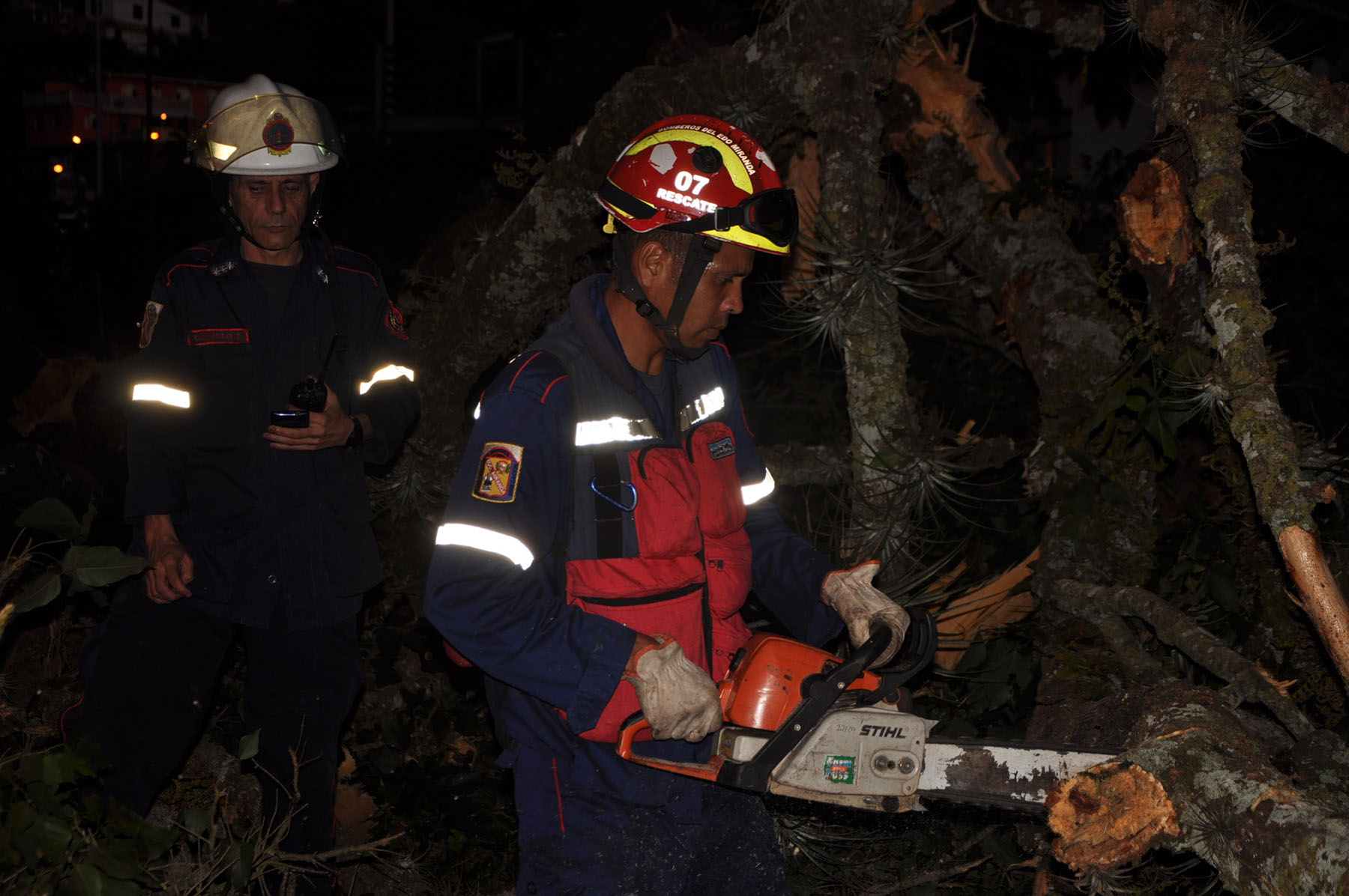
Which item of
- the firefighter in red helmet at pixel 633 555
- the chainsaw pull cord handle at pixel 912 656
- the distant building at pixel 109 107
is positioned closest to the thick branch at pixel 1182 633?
the chainsaw pull cord handle at pixel 912 656

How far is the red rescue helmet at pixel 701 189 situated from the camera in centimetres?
227

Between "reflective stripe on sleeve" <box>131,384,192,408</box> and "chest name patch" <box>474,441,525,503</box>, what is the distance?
1.43 meters

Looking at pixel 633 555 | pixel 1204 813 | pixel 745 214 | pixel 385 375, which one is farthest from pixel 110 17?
pixel 1204 813

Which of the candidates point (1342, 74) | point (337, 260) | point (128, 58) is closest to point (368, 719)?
point (337, 260)

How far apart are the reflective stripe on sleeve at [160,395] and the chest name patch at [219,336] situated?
6.0 inches

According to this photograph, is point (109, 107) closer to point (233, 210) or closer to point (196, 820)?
point (233, 210)

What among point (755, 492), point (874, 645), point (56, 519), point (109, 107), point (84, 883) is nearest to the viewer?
point (84, 883)

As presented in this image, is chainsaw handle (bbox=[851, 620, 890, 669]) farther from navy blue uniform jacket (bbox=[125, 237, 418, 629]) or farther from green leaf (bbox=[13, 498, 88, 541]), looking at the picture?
green leaf (bbox=[13, 498, 88, 541])

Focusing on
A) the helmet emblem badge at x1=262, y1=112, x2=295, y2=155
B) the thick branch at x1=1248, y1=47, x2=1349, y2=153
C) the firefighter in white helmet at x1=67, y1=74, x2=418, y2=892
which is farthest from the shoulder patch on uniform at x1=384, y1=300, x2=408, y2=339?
the thick branch at x1=1248, y1=47, x2=1349, y2=153

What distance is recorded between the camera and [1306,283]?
6297 millimetres

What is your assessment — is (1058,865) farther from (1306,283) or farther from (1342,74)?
(1342,74)

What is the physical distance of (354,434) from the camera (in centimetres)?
312

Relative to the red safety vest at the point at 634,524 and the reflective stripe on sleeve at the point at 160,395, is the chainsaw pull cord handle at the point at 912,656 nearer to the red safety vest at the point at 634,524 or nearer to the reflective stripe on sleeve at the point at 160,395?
the red safety vest at the point at 634,524

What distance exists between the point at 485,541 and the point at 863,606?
87 centimetres
